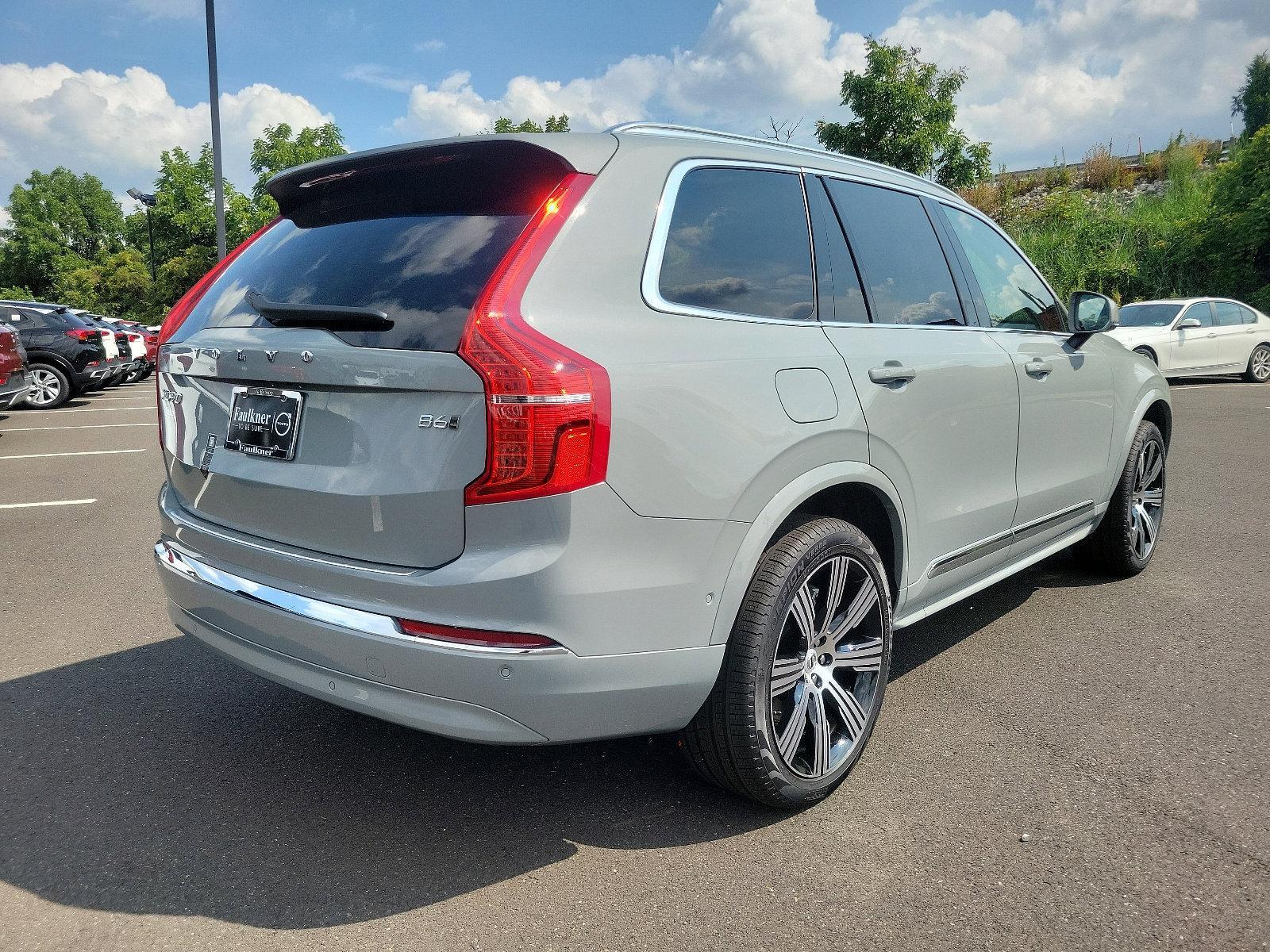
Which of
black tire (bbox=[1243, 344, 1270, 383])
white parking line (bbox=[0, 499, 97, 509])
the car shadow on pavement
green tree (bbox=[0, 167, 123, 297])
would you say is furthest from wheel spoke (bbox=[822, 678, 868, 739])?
green tree (bbox=[0, 167, 123, 297])

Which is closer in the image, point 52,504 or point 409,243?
point 409,243

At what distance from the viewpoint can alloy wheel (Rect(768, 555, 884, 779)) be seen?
279cm

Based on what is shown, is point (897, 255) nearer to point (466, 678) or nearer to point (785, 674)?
point (785, 674)

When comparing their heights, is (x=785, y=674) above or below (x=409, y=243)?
below

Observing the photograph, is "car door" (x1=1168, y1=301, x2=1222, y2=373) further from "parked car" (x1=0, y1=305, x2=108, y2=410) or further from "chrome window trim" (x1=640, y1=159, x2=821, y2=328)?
"parked car" (x1=0, y1=305, x2=108, y2=410)

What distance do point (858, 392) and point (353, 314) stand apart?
1.43 m

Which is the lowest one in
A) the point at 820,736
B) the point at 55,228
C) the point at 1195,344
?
the point at 820,736

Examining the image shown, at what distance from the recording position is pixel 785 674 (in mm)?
2758

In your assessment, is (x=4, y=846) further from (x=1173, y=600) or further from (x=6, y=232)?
(x=6, y=232)

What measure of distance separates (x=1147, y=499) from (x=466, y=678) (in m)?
4.28

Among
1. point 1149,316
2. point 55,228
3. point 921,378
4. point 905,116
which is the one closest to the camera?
point 921,378

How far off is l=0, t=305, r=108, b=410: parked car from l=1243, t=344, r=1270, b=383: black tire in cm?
1905

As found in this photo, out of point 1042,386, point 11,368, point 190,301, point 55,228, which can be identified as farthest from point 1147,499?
point 55,228

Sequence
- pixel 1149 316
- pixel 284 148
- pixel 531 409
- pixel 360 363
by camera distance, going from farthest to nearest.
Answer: pixel 284 148
pixel 1149 316
pixel 360 363
pixel 531 409
